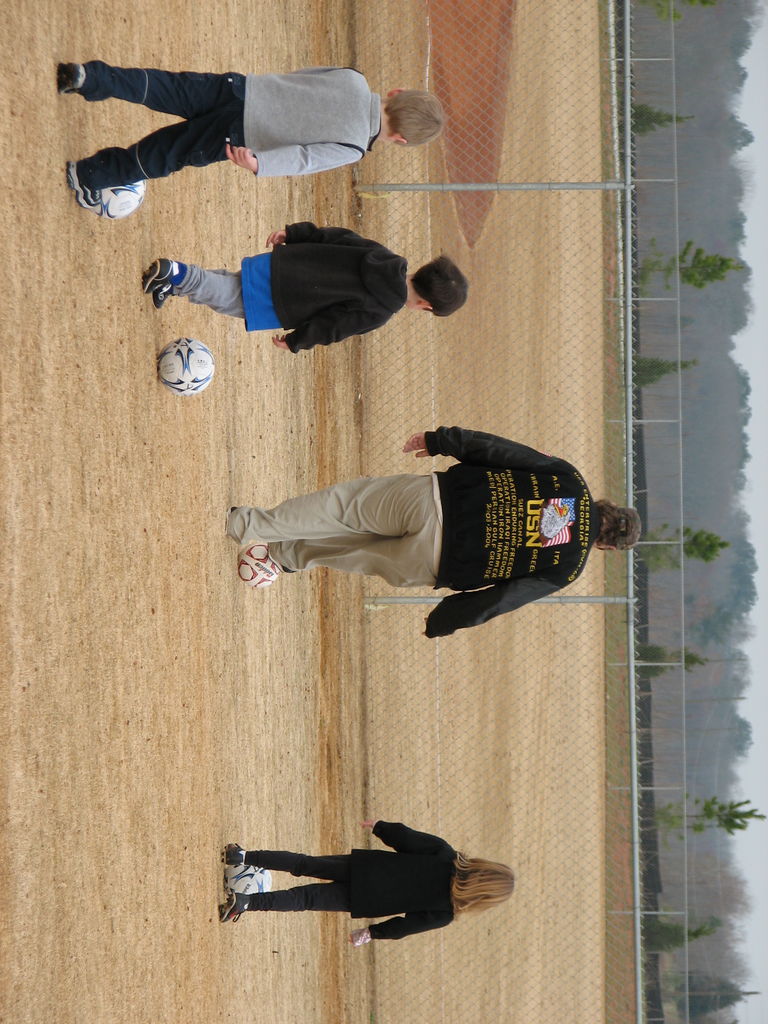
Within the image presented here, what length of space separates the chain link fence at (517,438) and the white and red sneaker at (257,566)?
8.84 ft

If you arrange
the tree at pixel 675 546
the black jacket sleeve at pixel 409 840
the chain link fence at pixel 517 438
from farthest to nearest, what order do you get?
the tree at pixel 675 546
the chain link fence at pixel 517 438
the black jacket sleeve at pixel 409 840

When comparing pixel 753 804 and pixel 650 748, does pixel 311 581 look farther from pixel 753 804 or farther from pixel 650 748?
pixel 753 804

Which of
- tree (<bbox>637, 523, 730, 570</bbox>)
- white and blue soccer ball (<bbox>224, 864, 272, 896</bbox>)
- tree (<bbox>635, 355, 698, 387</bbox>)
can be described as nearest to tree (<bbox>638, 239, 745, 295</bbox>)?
tree (<bbox>635, 355, 698, 387</bbox>)

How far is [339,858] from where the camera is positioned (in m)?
5.82

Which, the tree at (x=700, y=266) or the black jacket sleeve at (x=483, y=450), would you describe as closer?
the black jacket sleeve at (x=483, y=450)

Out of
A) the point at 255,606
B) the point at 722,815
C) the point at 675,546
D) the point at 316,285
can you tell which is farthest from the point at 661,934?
the point at 316,285

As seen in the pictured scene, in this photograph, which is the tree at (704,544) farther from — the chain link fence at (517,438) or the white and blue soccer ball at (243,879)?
the white and blue soccer ball at (243,879)

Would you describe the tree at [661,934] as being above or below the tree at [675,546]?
below

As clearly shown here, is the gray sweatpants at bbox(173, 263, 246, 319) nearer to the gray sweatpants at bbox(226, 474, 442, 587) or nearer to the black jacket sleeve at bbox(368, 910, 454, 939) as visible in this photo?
the gray sweatpants at bbox(226, 474, 442, 587)

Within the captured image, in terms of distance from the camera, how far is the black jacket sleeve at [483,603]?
521cm

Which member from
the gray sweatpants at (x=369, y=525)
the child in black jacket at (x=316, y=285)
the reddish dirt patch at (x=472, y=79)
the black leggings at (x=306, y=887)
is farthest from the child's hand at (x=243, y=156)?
the reddish dirt patch at (x=472, y=79)

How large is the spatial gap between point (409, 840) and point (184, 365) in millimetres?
2756

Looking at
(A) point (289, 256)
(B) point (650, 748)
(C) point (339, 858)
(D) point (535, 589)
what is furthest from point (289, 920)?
(A) point (289, 256)

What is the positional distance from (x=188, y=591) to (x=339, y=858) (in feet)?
5.67
